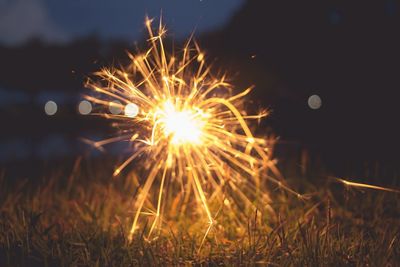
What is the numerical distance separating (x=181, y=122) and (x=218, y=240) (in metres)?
0.87

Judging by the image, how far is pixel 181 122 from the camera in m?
3.73

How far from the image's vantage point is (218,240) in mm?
3447

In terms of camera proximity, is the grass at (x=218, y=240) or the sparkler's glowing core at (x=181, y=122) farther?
the sparkler's glowing core at (x=181, y=122)

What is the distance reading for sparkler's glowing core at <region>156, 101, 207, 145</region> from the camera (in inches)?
146

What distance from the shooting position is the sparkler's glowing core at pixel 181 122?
12.2 feet

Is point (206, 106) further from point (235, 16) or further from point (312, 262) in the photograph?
point (235, 16)

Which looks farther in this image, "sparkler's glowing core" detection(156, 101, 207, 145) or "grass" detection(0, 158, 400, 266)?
"sparkler's glowing core" detection(156, 101, 207, 145)

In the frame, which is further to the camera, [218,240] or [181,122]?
[181,122]

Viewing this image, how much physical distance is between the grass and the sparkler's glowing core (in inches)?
26.2

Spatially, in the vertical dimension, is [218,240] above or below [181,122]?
below

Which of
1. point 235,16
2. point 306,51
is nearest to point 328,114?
point 306,51

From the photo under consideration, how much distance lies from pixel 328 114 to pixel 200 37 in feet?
6.90

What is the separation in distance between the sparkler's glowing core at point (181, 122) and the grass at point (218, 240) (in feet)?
2.18

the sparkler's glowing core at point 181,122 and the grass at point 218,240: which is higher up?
the sparkler's glowing core at point 181,122
